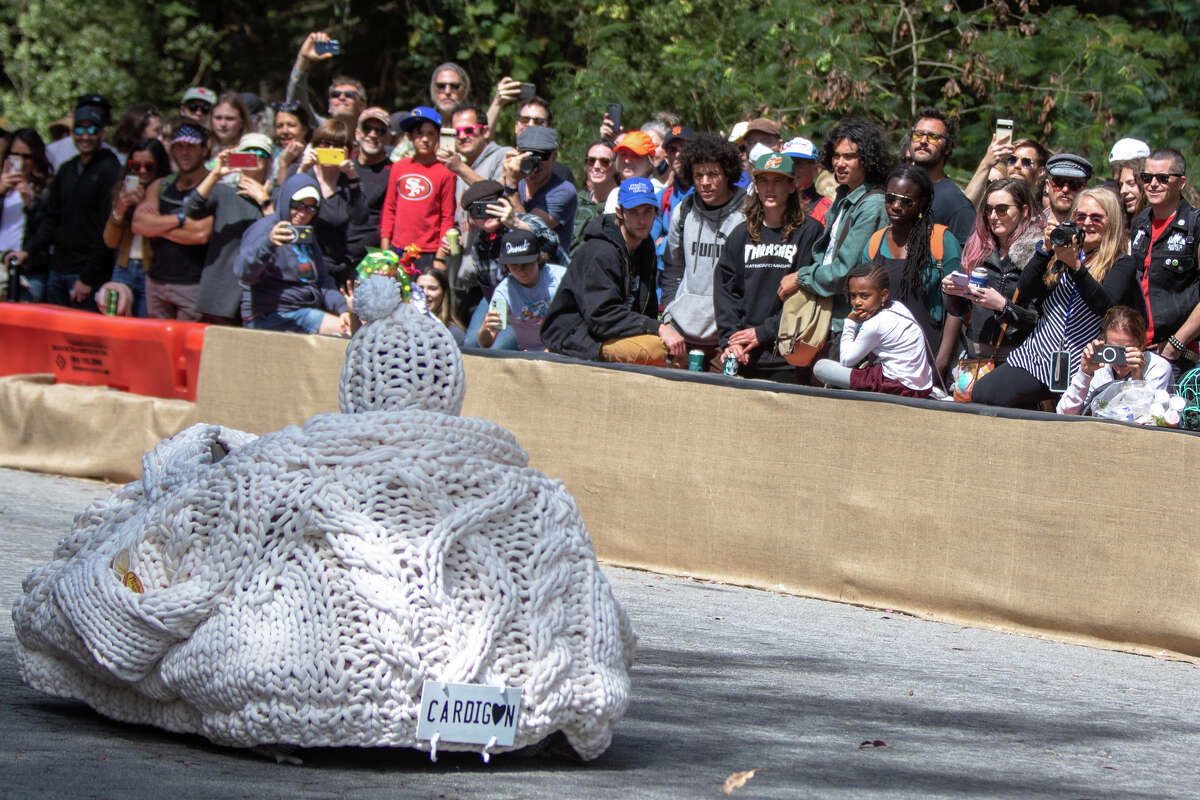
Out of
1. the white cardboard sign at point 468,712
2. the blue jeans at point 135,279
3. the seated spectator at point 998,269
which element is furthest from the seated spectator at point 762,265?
the blue jeans at point 135,279

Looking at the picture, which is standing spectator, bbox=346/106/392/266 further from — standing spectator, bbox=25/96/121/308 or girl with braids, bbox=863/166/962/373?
girl with braids, bbox=863/166/962/373

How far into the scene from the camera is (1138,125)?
1598cm

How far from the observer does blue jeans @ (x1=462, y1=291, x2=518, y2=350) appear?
1242 cm

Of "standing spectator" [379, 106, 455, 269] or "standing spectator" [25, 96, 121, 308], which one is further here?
"standing spectator" [25, 96, 121, 308]

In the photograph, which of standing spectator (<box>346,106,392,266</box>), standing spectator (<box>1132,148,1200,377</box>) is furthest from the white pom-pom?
standing spectator (<box>346,106,392,266</box>)

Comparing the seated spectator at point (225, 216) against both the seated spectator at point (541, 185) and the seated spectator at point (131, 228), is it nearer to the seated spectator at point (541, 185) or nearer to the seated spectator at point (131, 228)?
the seated spectator at point (131, 228)

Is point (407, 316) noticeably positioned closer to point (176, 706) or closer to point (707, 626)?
point (176, 706)

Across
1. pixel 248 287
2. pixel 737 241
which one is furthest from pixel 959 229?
pixel 248 287

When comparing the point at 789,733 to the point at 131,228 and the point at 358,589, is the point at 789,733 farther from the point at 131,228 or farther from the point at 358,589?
the point at 131,228

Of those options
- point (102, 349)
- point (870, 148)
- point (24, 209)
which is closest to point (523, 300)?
point (870, 148)

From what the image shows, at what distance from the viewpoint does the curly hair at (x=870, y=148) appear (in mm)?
11156

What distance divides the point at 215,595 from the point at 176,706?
1.54ft

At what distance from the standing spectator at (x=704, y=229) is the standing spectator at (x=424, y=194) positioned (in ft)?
8.65

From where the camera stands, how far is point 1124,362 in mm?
9070
